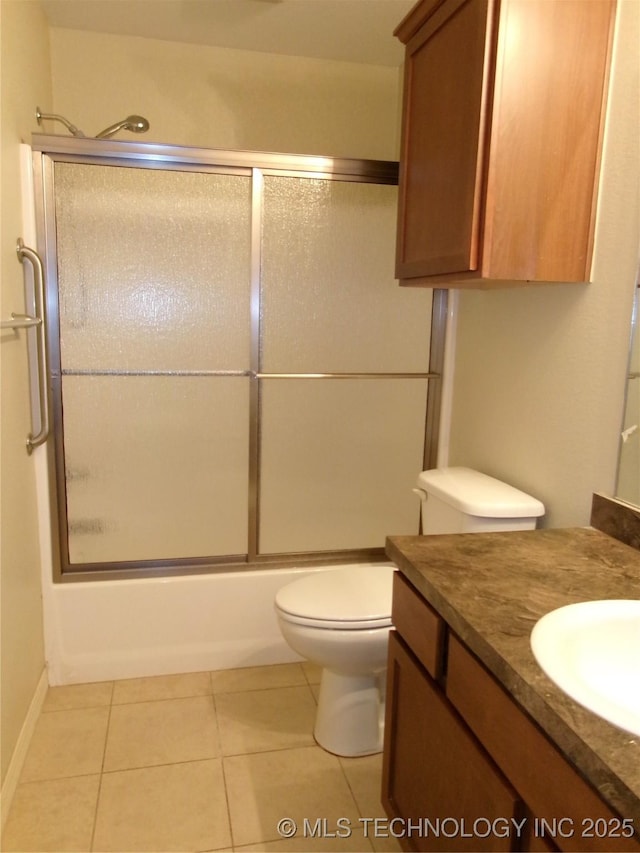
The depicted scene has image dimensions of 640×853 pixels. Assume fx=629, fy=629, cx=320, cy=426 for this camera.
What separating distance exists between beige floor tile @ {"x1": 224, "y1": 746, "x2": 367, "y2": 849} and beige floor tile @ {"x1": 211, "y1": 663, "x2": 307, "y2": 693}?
0.36m

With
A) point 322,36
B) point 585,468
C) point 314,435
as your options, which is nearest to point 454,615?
point 585,468

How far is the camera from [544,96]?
141 centimetres

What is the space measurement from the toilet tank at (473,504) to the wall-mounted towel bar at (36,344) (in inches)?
47.4

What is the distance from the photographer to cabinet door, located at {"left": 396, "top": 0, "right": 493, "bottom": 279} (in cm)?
144

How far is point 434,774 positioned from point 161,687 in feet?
4.37

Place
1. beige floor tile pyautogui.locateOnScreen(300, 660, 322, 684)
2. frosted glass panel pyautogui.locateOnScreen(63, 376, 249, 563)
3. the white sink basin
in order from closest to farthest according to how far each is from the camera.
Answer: the white sink basin, frosted glass panel pyautogui.locateOnScreen(63, 376, 249, 563), beige floor tile pyautogui.locateOnScreen(300, 660, 322, 684)

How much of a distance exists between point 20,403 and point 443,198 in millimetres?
1353

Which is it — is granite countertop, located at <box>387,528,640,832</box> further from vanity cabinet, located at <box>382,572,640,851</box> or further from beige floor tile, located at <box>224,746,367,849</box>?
beige floor tile, located at <box>224,746,367,849</box>

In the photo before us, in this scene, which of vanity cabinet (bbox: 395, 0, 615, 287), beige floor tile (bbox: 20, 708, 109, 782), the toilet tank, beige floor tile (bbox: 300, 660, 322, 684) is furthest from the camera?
beige floor tile (bbox: 300, 660, 322, 684)

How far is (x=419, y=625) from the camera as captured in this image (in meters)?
1.24

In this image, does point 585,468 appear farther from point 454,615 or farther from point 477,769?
point 477,769

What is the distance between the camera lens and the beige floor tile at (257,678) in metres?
2.27

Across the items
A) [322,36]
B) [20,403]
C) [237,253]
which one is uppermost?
[322,36]

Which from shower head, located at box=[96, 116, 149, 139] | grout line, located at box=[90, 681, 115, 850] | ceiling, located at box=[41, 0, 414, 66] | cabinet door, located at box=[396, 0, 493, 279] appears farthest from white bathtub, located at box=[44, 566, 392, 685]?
ceiling, located at box=[41, 0, 414, 66]
